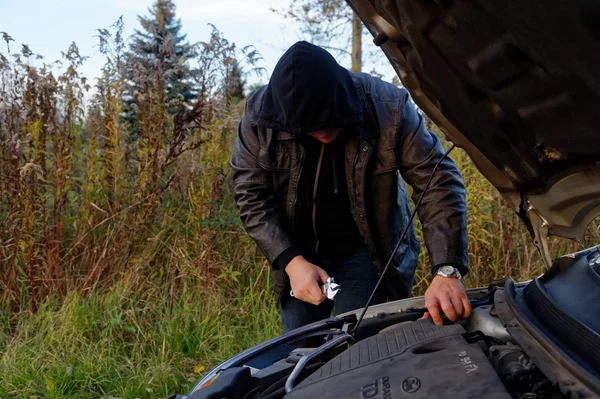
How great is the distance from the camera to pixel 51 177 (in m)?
3.95

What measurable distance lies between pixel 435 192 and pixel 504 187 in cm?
64

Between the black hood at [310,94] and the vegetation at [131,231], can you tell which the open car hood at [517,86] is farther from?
the vegetation at [131,231]

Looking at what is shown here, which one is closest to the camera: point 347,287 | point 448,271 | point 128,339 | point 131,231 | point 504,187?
point 504,187

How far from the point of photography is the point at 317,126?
2385 millimetres

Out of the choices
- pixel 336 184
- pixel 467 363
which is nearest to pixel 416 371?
pixel 467 363

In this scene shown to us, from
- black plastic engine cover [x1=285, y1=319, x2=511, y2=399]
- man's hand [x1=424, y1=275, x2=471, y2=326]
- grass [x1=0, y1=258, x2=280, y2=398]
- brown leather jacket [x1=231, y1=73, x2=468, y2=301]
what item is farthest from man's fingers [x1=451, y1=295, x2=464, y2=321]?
grass [x1=0, y1=258, x2=280, y2=398]

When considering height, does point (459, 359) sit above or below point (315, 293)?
below

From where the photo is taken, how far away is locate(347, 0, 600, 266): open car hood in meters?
1.08

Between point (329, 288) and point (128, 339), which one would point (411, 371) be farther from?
point (128, 339)

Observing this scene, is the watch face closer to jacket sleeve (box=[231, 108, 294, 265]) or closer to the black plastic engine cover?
the black plastic engine cover

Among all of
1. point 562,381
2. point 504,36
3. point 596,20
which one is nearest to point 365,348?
point 562,381

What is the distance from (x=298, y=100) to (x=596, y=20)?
1447 mm

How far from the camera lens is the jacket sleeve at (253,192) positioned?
271 cm

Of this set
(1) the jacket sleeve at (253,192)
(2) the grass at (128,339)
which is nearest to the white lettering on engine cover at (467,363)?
(1) the jacket sleeve at (253,192)
